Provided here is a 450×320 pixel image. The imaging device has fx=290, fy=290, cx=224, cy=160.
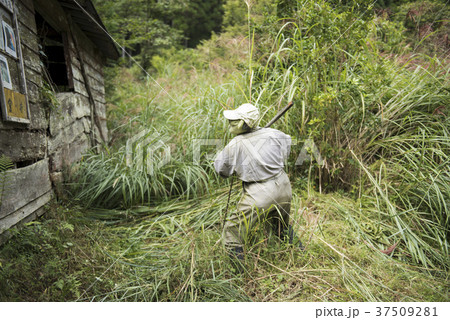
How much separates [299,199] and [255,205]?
3.91ft

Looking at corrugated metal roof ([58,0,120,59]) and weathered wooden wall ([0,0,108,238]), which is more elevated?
corrugated metal roof ([58,0,120,59])

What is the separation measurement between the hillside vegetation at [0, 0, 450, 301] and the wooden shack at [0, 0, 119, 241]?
0.31 meters

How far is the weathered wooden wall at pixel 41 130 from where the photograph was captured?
2.52m

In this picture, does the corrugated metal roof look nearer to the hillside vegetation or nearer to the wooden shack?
the wooden shack

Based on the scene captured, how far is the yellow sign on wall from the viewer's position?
2.34 m

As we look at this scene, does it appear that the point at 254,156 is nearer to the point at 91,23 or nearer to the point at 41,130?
the point at 41,130

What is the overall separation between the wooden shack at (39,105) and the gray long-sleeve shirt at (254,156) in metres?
1.74

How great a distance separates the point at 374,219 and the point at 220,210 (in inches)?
68.9

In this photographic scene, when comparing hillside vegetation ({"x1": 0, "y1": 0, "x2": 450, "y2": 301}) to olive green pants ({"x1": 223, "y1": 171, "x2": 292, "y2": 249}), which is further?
olive green pants ({"x1": 223, "y1": 171, "x2": 292, "y2": 249})

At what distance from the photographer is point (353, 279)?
7.55 ft

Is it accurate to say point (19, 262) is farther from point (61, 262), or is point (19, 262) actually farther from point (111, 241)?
point (111, 241)

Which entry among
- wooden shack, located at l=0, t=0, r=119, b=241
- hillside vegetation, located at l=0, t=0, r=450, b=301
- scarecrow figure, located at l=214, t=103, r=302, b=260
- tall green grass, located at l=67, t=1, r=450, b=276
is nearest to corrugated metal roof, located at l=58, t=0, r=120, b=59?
wooden shack, located at l=0, t=0, r=119, b=241

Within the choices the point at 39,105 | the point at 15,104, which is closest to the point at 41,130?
the point at 39,105

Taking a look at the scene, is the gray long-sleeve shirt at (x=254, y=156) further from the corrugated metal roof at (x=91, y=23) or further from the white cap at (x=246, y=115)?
the corrugated metal roof at (x=91, y=23)
